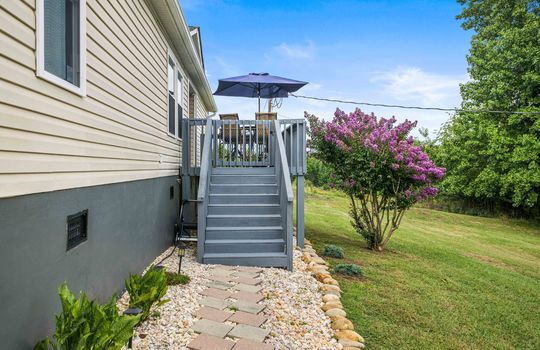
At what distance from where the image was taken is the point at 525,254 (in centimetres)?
988

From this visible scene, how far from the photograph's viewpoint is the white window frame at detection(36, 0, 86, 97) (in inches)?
85.7

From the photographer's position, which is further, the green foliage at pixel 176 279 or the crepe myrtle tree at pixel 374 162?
the crepe myrtle tree at pixel 374 162

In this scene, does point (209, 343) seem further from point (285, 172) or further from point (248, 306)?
point (285, 172)

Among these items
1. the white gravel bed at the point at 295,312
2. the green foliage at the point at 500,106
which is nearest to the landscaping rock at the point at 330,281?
the white gravel bed at the point at 295,312

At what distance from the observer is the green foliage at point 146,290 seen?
2.92 m

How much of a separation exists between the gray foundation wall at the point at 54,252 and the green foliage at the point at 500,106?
16.9 m

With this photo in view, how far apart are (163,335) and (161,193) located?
3.22 m

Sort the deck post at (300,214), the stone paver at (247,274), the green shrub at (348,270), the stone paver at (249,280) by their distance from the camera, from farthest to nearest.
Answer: the deck post at (300,214) → the green shrub at (348,270) → the stone paver at (247,274) → the stone paver at (249,280)

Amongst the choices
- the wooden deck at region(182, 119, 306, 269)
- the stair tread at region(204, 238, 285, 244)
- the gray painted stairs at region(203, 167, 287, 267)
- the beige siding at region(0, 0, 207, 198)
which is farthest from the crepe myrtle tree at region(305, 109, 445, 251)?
the beige siding at region(0, 0, 207, 198)

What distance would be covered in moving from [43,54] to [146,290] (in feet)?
6.77

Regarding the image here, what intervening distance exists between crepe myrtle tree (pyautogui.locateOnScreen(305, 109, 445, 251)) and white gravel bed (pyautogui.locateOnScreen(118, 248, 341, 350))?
129 inches

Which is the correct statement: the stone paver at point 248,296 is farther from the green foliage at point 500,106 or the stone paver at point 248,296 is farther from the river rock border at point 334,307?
the green foliage at point 500,106

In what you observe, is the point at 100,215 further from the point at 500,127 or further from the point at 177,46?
the point at 500,127

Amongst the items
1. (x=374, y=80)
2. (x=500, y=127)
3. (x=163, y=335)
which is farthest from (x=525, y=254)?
(x=374, y=80)
